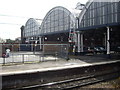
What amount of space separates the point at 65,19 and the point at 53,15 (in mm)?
7021

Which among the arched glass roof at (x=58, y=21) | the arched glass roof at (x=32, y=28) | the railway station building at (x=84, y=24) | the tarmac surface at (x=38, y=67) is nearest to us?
the tarmac surface at (x=38, y=67)

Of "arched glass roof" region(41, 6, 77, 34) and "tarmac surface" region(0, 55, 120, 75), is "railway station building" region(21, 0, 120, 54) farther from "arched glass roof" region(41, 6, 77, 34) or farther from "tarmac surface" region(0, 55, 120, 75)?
"tarmac surface" region(0, 55, 120, 75)

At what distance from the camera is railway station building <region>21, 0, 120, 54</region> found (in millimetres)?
26812

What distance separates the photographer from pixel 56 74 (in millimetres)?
11805

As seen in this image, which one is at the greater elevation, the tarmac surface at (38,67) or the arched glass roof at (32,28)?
the arched glass roof at (32,28)

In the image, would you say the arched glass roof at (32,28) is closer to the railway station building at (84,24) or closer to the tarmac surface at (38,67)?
the railway station building at (84,24)

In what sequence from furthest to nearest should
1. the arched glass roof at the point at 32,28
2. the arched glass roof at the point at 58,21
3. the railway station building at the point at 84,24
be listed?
the arched glass roof at the point at 32,28
the arched glass roof at the point at 58,21
the railway station building at the point at 84,24

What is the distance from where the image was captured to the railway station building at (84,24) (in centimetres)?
2681

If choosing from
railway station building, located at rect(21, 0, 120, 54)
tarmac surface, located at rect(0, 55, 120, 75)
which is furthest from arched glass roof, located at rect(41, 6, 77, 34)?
tarmac surface, located at rect(0, 55, 120, 75)

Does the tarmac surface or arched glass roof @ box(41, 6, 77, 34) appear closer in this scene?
the tarmac surface

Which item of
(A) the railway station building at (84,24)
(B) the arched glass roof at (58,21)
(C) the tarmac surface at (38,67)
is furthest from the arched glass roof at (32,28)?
(C) the tarmac surface at (38,67)

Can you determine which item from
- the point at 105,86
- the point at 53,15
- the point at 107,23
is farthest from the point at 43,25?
the point at 105,86

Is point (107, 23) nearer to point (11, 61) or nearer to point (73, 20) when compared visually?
point (73, 20)

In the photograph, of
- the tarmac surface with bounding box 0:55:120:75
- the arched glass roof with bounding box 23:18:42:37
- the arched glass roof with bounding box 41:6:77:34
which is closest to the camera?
the tarmac surface with bounding box 0:55:120:75
